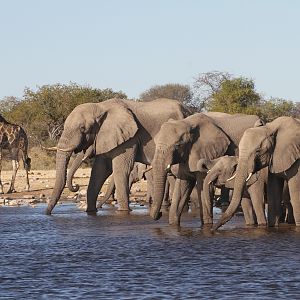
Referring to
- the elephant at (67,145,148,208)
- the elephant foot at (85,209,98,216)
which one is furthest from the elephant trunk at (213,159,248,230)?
the elephant at (67,145,148,208)

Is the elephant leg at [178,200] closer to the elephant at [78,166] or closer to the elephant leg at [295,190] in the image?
the elephant leg at [295,190]

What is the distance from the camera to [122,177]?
19938 millimetres

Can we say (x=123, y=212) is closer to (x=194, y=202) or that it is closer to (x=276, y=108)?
(x=194, y=202)

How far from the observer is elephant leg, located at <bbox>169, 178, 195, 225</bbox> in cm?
1661

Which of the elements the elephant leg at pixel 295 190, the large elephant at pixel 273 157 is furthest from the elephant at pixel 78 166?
the elephant leg at pixel 295 190

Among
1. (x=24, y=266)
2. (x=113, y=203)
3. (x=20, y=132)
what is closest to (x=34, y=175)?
(x=20, y=132)

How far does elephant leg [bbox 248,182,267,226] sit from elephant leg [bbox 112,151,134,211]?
4.53 meters

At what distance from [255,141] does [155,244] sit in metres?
2.53

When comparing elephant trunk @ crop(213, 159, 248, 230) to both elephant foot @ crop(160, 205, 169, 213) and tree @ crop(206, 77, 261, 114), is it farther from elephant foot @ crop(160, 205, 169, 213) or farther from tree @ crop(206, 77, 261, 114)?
tree @ crop(206, 77, 261, 114)

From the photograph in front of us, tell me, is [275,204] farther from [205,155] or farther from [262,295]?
[262,295]

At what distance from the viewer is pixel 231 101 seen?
4850cm

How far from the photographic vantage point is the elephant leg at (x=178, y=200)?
654 inches

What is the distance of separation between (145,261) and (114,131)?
8542 mm

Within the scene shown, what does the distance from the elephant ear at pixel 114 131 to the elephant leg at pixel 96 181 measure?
390 mm
